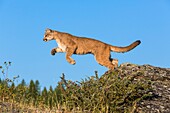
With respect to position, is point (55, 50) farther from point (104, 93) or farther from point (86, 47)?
point (104, 93)

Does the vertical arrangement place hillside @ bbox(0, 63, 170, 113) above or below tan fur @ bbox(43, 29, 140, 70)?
below

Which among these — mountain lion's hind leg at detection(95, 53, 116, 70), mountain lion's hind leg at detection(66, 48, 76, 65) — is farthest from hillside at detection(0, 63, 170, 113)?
mountain lion's hind leg at detection(95, 53, 116, 70)

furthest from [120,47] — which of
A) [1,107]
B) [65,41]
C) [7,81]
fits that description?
[1,107]

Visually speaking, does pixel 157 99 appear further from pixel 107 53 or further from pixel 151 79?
pixel 107 53

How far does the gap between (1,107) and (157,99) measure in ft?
13.1

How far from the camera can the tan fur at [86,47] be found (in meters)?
19.8

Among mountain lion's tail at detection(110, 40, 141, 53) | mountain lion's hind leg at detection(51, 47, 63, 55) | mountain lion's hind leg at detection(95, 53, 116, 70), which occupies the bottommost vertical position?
mountain lion's hind leg at detection(95, 53, 116, 70)

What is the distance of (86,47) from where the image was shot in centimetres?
2084

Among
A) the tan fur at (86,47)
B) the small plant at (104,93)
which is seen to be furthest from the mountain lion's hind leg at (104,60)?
the small plant at (104,93)

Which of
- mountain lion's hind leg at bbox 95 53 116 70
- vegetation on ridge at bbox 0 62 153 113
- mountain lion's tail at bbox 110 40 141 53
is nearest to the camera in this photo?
vegetation on ridge at bbox 0 62 153 113

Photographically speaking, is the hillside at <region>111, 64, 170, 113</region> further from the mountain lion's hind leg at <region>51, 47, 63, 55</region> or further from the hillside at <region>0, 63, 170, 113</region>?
the mountain lion's hind leg at <region>51, 47, 63, 55</region>

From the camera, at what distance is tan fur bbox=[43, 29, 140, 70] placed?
64.8 feet

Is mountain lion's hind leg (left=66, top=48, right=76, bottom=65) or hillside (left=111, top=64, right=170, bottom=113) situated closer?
hillside (left=111, top=64, right=170, bottom=113)

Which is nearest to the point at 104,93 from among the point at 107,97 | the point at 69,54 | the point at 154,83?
the point at 107,97
